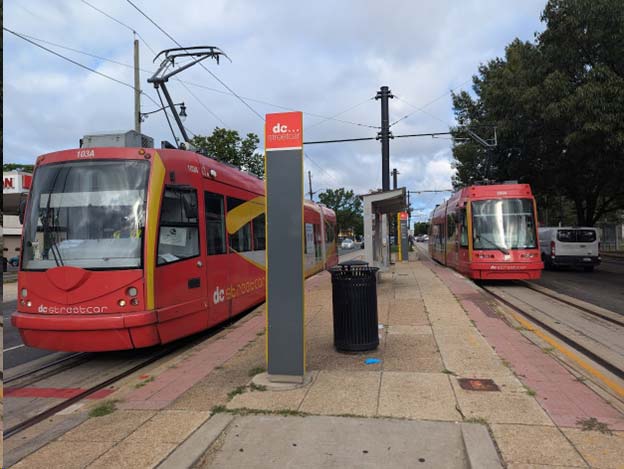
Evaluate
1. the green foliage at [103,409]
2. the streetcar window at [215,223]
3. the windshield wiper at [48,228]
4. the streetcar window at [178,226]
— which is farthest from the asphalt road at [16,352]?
the streetcar window at [215,223]

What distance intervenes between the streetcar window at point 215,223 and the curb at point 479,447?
517 cm

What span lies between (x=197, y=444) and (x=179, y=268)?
352 cm

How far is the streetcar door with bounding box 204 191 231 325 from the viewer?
802 centimetres

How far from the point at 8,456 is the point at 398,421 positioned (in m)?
3.22

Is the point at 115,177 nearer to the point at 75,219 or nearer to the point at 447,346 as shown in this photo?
the point at 75,219

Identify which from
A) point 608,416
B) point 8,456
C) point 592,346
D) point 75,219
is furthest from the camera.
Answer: point 592,346

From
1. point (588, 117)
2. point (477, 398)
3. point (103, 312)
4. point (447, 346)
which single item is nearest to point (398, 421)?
point (477, 398)

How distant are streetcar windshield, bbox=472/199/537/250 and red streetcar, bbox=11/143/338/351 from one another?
1029 centimetres

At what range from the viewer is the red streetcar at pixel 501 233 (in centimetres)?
1483

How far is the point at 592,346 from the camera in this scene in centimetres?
728

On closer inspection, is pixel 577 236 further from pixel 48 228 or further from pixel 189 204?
pixel 48 228

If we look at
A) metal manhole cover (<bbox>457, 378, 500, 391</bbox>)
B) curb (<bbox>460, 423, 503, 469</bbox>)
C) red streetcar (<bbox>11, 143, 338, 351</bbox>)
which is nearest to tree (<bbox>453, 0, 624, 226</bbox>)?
metal manhole cover (<bbox>457, 378, 500, 391</bbox>)

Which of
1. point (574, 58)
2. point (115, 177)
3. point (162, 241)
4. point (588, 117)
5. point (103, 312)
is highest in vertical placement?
point (574, 58)

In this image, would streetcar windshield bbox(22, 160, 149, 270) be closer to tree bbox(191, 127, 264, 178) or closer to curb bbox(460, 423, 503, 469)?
curb bbox(460, 423, 503, 469)
